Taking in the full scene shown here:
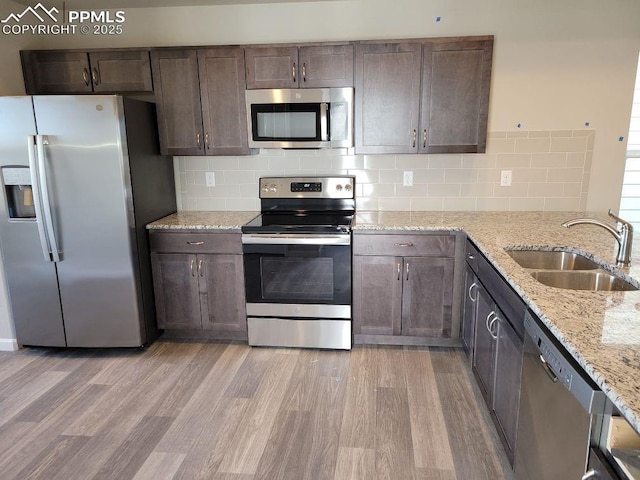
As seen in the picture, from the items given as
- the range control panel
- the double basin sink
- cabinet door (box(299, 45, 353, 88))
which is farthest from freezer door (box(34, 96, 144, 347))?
the double basin sink

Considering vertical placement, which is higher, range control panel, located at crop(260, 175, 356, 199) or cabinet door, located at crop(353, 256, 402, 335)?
range control panel, located at crop(260, 175, 356, 199)

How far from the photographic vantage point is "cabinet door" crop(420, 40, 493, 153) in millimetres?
2889

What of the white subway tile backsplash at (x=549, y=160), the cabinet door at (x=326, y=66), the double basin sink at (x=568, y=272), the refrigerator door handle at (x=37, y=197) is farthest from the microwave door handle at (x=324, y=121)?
the refrigerator door handle at (x=37, y=197)

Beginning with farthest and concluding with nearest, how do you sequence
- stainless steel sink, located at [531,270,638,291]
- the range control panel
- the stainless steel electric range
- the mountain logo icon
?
the range control panel, the mountain logo icon, the stainless steel electric range, stainless steel sink, located at [531,270,638,291]

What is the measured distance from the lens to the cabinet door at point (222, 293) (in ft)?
10.0

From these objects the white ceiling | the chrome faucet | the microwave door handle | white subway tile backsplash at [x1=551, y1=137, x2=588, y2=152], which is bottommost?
the chrome faucet

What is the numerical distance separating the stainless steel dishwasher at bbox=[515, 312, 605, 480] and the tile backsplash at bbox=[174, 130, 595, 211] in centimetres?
189

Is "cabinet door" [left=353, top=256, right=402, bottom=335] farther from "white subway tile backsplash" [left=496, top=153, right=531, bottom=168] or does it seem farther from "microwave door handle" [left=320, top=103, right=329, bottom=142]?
"white subway tile backsplash" [left=496, top=153, right=531, bottom=168]

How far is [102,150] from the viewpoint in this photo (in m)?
2.72

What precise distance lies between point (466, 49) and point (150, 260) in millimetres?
2559

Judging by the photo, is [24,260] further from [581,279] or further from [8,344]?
[581,279]

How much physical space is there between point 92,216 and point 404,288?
2071 millimetres

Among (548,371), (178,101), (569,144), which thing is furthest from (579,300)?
(178,101)

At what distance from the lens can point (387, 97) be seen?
118 inches
